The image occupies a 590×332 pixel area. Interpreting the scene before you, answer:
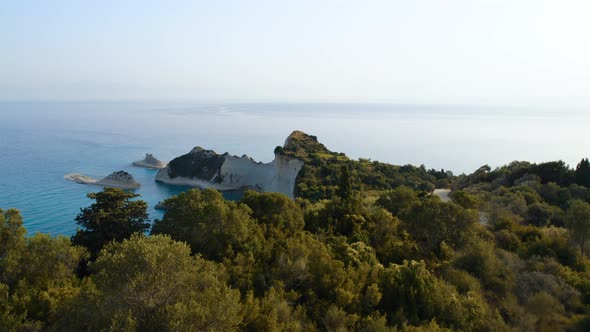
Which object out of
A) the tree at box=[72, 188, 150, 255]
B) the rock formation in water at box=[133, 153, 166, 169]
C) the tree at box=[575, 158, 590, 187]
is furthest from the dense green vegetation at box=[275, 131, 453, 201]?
the rock formation in water at box=[133, 153, 166, 169]

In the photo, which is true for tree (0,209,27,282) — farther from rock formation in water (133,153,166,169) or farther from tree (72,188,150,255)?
rock formation in water (133,153,166,169)

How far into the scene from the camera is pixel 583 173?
30.9 meters

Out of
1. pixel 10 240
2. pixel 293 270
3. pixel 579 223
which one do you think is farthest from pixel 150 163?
pixel 579 223

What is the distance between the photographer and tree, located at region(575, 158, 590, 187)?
3056 centimetres

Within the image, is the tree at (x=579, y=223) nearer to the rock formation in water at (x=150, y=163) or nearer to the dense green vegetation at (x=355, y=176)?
the dense green vegetation at (x=355, y=176)

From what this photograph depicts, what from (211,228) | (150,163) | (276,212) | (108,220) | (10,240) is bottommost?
(150,163)

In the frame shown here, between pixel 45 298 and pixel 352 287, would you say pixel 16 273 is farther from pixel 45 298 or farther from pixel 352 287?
pixel 352 287

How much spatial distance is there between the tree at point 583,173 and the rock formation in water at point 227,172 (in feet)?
101

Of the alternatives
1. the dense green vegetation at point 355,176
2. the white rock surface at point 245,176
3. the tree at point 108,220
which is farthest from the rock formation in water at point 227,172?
the tree at point 108,220

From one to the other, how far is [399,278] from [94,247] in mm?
13082

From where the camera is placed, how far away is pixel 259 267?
42.3ft

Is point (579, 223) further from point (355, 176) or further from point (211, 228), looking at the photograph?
point (355, 176)

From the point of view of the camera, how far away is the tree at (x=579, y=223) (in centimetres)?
1686

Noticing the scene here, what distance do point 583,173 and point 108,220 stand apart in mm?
34423
